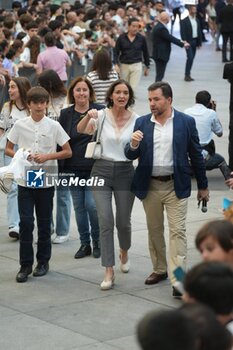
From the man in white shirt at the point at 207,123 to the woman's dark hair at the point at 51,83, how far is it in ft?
9.75

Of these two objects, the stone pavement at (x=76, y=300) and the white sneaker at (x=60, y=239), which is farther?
the white sneaker at (x=60, y=239)

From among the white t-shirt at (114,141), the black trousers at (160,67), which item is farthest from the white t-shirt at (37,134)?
the black trousers at (160,67)

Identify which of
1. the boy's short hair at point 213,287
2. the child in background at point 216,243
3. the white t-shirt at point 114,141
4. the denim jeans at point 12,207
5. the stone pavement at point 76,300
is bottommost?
the stone pavement at point 76,300

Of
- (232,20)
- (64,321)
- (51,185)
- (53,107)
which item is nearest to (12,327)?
(64,321)

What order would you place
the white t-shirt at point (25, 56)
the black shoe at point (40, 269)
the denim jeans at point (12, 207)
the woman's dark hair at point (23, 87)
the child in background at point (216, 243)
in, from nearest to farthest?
the child in background at point (216, 243)
the black shoe at point (40, 269)
the woman's dark hair at point (23, 87)
the denim jeans at point (12, 207)
the white t-shirt at point (25, 56)

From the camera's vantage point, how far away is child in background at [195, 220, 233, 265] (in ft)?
14.7

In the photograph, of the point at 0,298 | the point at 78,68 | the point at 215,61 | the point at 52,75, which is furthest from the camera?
the point at 215,61

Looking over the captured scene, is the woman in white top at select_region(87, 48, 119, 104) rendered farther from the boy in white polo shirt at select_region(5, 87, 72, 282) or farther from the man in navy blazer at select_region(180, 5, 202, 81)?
the man in navy blazer at select_region(180, 5, 202, 81)

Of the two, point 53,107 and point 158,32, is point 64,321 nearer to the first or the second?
point 53,107

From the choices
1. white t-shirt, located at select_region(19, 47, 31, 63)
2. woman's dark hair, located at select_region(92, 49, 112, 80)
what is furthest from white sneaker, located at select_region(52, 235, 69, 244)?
white t-shirt, located at select_region(19, 47, 31, 63)

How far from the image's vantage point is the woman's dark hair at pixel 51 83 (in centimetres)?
1042

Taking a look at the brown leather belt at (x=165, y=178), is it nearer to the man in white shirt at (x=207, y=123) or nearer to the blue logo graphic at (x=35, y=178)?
the blue logo graphic at (x=35, y=178)

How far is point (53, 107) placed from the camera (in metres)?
10.4

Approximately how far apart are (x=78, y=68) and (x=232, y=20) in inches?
302
